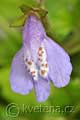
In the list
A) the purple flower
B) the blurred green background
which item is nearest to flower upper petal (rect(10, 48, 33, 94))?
the purple flower

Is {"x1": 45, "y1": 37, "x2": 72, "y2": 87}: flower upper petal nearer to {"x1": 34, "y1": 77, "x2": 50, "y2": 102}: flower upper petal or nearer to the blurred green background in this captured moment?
{"x1": 34, "y1": 77, "x2": 50, "y2": 102}: flower upper petal

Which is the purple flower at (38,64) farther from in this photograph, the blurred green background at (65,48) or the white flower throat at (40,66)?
the blurred green background at (65,48)

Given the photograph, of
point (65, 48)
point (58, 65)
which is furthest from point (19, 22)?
point (65, 48)

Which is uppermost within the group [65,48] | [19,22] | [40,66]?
[19,22]

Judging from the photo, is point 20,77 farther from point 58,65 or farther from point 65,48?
point 65,48

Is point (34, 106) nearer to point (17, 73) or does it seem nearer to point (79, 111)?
point (79, 111)

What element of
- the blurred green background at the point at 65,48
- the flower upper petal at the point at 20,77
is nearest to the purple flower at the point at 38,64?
the flower upper petal at the point at 20,77
